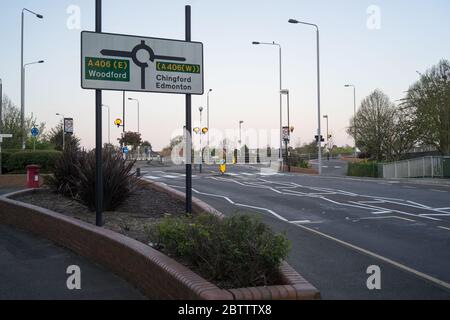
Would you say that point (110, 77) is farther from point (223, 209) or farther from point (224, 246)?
point (223, 209)

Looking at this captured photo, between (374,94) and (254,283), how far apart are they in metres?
45.5

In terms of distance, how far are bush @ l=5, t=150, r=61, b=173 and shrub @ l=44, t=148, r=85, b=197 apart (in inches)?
423

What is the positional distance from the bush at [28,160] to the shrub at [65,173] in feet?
35.3

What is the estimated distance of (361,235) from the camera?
34.6ft

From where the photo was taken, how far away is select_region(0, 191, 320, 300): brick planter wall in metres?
4.72

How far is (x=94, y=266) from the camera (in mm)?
7543

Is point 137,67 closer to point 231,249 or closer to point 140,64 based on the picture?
point 140,64

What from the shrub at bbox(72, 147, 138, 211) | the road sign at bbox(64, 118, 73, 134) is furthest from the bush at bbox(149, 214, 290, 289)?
the road sign at bbox(64, 118, 73, 134)

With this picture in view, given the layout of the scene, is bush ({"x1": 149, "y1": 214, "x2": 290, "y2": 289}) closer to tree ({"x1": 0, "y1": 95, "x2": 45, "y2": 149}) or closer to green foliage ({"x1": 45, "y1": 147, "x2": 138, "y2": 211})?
green foliage ({"x1": 45, "y1": 147, "x2": 138, "y2": 211})

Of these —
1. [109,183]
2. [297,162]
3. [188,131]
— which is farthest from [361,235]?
[297,162]
